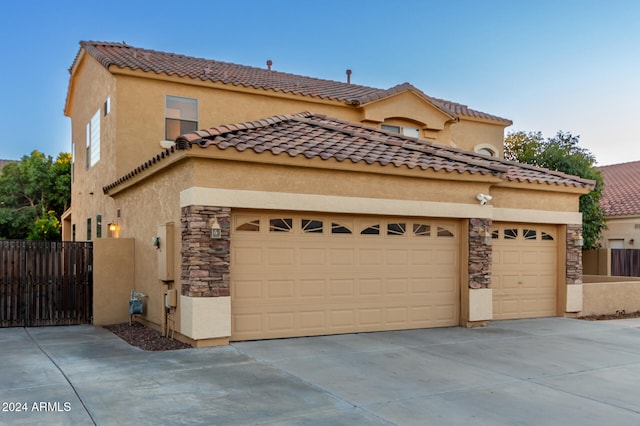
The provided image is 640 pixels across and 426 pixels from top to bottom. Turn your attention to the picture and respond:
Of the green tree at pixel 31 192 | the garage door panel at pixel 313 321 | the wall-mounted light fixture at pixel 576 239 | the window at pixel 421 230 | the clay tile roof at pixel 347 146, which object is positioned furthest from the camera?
the green tree at pixel 31 192

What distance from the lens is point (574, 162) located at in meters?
21.9

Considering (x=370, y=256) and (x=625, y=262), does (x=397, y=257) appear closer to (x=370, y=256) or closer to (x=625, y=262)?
(x=370, y=256)

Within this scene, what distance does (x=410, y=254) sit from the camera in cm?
1220

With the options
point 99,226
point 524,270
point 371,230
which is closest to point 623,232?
point 524,270

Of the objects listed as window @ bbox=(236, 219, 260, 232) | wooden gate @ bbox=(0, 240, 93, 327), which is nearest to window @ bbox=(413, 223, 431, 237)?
window @ bbox=(236, 219, 260, 232)

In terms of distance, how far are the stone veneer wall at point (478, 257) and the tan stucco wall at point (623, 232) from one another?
1408 centimetres

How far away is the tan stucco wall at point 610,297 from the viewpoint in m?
15.2

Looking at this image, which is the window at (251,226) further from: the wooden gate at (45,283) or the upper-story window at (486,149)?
the upper-story window at (486,149)

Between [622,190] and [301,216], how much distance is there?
23.4m

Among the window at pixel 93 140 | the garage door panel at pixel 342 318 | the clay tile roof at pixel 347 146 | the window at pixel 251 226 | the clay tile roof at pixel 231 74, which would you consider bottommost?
the garage door panel at pixel 342 318

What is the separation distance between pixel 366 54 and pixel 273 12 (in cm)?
581

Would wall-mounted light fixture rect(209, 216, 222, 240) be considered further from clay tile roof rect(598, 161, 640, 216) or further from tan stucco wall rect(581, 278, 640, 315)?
clay tile roof rect(598, 161, 640, 216)

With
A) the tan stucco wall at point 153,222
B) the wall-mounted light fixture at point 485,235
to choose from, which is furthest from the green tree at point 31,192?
the wall-mounted light fixture at point 485,235

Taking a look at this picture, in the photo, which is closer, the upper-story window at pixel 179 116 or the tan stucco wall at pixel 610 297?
the tan stucco wall at pixel 610 297
